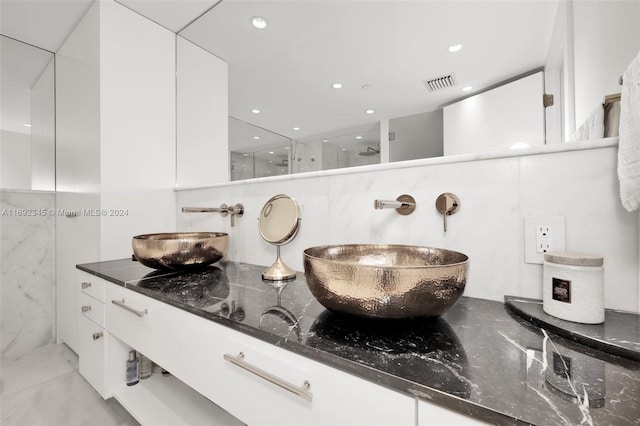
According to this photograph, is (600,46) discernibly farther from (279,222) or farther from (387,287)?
(279,222)

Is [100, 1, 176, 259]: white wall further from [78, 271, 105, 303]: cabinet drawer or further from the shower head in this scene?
the shower head

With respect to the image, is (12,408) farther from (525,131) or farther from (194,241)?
(525,131)

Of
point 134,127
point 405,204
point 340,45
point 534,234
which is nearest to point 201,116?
point 134,127

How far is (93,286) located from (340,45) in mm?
1475

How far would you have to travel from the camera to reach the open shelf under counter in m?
1.01

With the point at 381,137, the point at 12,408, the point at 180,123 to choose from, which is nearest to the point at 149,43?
the point at 180,123

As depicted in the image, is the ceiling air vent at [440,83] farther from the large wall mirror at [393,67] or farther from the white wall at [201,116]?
the white wall at [201,116]

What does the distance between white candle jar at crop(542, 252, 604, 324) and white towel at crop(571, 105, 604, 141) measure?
1.04ft

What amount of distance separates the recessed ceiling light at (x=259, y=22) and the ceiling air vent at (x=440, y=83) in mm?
1012

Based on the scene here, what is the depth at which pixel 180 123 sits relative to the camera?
1.85 metres

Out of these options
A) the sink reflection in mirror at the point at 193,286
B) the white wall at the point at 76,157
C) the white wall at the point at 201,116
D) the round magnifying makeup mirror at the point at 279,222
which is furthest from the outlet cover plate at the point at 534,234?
the white wall at the point at 76,157

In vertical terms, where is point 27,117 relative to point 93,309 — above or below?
above

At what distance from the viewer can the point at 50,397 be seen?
4.42ft

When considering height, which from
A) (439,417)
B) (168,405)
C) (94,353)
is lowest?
(168,405)
